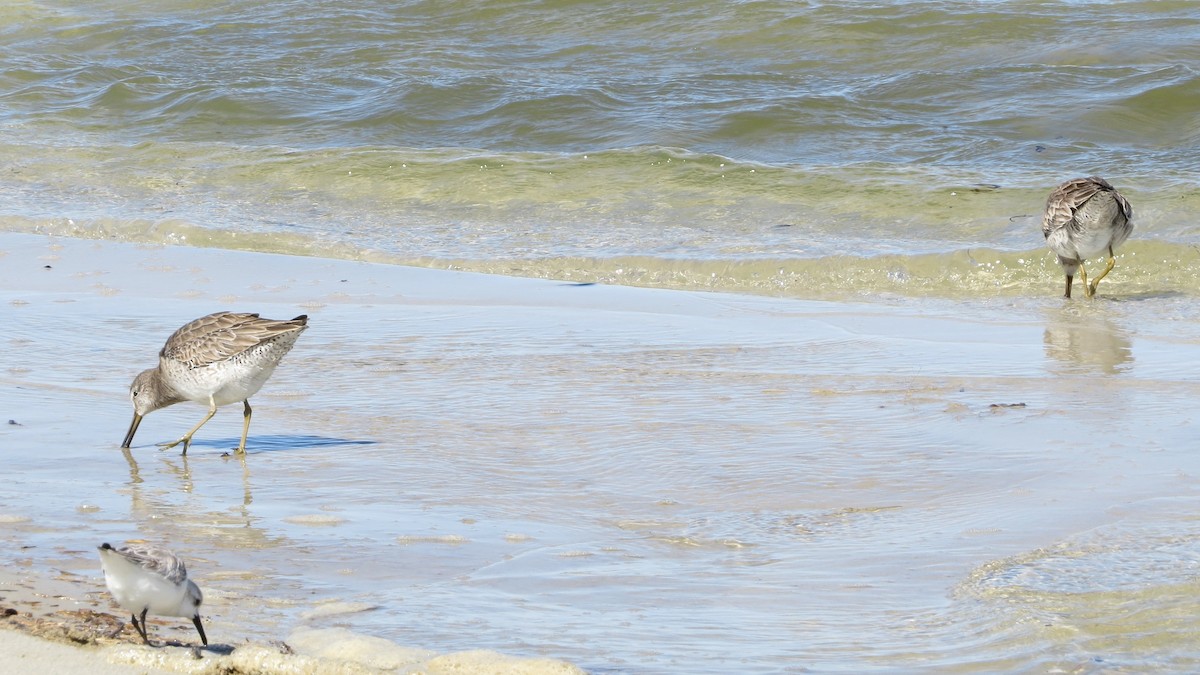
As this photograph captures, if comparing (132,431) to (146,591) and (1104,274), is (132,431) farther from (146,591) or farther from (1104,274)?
(1104,274)

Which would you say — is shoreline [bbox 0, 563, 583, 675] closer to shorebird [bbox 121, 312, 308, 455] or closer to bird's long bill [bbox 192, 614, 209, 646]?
bird's long bill [bbox 192, 614, 209, 646]

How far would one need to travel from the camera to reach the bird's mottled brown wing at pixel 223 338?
5891 mm

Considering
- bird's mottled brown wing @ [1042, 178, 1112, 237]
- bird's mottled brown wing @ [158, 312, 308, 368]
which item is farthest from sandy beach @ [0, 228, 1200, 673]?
bird's mottled brown wing @ [1042, 178, 1112, 237]

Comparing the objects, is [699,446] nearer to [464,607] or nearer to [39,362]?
[464,607]

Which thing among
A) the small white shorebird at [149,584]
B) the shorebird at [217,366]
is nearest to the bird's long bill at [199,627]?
the small white shorebird at [149,584]

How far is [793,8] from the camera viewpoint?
1839cm

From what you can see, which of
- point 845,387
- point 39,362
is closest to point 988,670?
point 845,387

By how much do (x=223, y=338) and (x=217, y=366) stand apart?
14 cm

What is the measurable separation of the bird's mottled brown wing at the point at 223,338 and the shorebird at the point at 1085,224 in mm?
5214

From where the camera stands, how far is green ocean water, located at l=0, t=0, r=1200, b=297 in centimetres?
1088

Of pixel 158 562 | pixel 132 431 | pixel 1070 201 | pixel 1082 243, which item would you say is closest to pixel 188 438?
pixel 132 431

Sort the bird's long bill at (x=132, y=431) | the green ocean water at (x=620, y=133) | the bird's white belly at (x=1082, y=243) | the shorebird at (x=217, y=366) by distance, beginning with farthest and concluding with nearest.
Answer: the green ocean water at (x=620, y=133), the bird's white belly at (x=1082, y=243), the shorebird at (x=217, y=366), the bird's long bill at (x=132, y=431)

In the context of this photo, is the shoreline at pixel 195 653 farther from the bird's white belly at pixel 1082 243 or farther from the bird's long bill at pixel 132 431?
the bird's white belly at pixel 1082 243

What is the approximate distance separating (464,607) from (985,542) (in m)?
1.52
